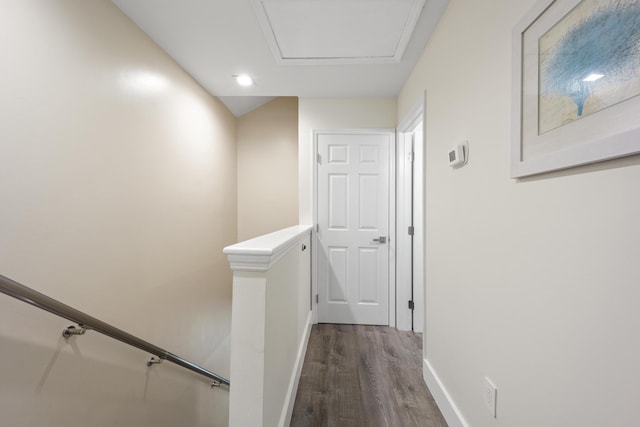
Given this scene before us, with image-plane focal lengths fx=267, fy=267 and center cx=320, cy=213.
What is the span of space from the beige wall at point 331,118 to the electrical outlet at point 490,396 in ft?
6.45

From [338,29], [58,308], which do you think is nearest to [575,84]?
[338,29]

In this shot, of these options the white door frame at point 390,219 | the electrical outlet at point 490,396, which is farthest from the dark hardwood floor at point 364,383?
the electrical outlet at point 490,396

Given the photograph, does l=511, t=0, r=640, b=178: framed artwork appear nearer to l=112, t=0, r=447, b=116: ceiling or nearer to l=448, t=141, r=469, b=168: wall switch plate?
l=448, t=141, r=469, b=168: wall switch plate

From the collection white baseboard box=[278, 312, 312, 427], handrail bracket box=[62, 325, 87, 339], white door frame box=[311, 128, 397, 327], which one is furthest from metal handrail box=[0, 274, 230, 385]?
white door frame box=[311, 128, 397, 327]

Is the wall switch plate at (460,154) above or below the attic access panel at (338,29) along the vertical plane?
below

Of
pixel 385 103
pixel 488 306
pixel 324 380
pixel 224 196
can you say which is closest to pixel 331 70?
pixel 385 103

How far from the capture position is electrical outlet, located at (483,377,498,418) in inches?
42.3

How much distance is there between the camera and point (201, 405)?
2.41 meters

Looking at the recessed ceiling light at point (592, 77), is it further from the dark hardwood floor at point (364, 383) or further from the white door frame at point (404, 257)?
the white door frame at point (404, 257)

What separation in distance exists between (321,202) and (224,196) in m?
1.14

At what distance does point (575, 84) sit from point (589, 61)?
53 mm

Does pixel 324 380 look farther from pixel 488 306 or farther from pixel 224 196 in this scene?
pixel 224 196

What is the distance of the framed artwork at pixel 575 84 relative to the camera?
575 millimetres

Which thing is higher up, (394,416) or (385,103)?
(385,103)
